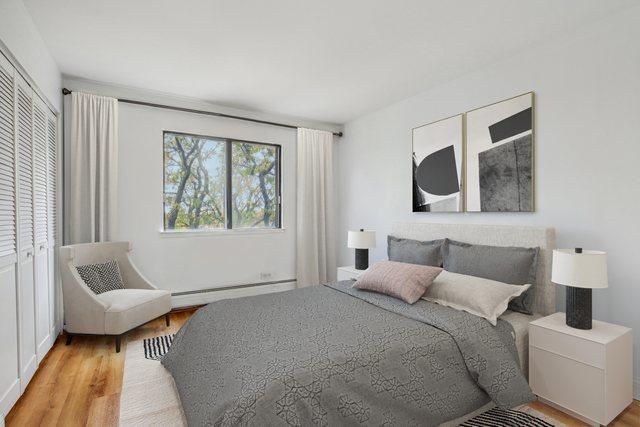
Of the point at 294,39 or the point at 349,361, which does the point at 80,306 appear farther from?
the point at 294,39

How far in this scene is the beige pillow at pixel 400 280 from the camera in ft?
8.30

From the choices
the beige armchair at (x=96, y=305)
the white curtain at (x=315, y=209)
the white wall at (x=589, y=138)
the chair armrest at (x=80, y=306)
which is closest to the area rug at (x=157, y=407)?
the beige armchair at (x=96, y=305)

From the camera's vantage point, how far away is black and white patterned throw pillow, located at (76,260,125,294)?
10.5 ft

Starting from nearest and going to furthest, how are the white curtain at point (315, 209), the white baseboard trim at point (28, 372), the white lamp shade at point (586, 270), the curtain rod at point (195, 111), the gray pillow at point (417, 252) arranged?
the white lamp shade at point (586, 270) < the white baseboard trim at point (28, 372) < the gray pillow at point (417, 252) < the curtain rod at point (195, 111) < the white curtain at point (315, 209)

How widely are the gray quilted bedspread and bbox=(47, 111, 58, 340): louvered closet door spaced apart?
1594mm

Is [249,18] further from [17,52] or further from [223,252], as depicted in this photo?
[223,252]

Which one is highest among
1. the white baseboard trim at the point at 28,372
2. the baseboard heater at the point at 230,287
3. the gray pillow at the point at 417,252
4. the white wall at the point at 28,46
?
the white wall at the point at 28,46

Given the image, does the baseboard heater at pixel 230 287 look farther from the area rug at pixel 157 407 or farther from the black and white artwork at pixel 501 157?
the black and white artwork at pixel 501 157

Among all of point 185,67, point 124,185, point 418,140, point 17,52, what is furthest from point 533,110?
point 124,185

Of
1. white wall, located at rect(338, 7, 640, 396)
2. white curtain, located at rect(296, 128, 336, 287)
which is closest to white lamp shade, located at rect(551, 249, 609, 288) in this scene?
white wall, located at rect(338, 7, 640, 396)

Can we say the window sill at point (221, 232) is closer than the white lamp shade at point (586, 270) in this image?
No

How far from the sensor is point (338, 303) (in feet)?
8.31

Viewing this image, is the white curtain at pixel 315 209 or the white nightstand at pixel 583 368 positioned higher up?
the white curtain at pixel 315 209

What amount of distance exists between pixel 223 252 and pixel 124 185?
137 centimetres
